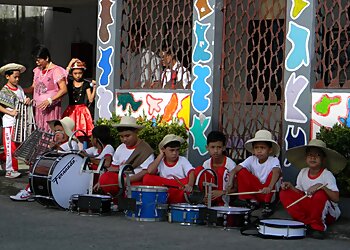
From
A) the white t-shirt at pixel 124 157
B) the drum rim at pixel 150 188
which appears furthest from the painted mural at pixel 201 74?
the drum rim at pixel 150 188

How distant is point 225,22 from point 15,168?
158 inches

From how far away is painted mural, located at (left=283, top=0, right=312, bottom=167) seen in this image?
9.66m

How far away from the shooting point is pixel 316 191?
8188mm

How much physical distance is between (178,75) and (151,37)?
760mm

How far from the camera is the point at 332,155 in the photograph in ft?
27.9

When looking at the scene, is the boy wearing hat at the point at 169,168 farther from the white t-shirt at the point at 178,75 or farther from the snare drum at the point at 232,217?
the white t-shirt at the point at 178,75

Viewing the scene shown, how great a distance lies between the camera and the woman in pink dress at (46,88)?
12102mm

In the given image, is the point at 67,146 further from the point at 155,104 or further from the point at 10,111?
the point at 10,111

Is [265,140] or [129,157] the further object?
[129,157]

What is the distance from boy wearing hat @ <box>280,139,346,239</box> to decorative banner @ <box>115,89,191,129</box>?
261 centimetres


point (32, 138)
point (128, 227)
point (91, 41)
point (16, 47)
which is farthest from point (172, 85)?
point (16, 47)

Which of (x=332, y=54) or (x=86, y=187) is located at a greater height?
(x=332, y=54)

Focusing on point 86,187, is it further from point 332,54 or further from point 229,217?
point 332,54

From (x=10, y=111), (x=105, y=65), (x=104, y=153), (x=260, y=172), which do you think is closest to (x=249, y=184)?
(x=260, y=172)
